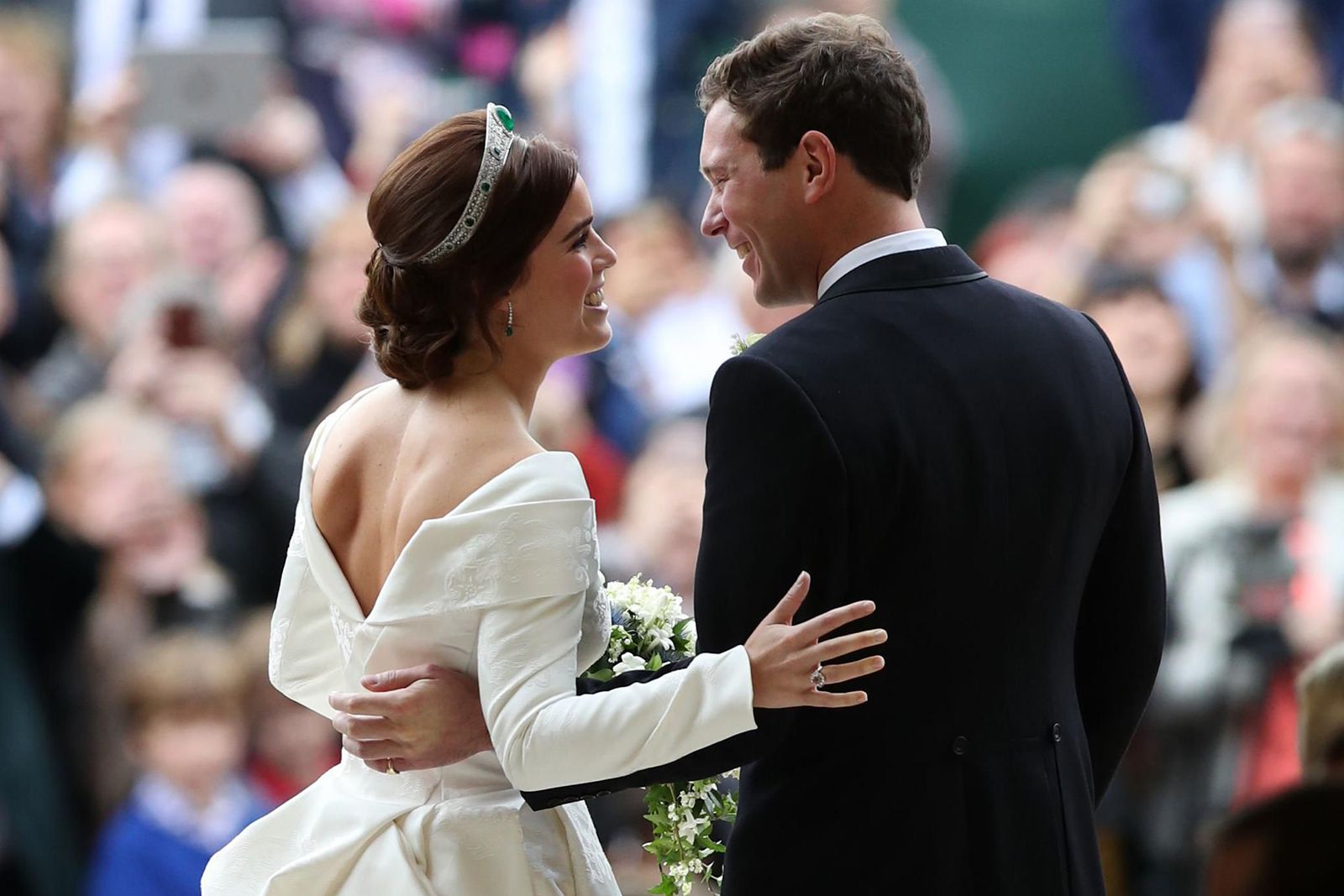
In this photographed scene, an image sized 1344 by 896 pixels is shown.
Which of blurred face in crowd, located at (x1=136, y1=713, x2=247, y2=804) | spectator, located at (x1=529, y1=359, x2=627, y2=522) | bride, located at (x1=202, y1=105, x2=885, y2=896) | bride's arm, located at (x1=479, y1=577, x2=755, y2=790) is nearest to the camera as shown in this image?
bride's arm, located at (x1=479, y1=577, x2=755, y2=790)

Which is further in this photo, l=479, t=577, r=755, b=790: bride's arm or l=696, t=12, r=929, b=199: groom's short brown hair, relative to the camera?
l=696, t=12, r=929, b=199: groom's short brown hair

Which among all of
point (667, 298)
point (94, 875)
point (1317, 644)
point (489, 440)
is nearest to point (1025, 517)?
point (489, 440)

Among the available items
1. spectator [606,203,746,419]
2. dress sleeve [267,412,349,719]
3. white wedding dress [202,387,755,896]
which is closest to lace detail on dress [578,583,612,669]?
white wedding dress [202,387,755,896]

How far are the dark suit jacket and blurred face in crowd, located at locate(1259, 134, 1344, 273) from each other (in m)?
4.64

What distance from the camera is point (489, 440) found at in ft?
8.71

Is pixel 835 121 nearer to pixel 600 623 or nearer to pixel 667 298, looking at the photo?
pixel 600 623

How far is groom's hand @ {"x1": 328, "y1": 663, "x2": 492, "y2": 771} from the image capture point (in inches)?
103

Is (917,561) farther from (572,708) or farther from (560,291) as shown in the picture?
(560,291)

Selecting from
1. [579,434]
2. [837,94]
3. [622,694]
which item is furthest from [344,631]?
[579,434]

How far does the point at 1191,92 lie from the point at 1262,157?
17.1 inches

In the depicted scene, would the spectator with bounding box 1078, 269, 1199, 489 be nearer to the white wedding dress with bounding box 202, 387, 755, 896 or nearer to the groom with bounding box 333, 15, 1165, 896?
the groom with bounding box 333, 15, 1165, 896

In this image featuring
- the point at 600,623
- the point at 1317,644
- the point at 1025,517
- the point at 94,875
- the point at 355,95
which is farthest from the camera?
the point at 355,95

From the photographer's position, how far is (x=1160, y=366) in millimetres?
6801

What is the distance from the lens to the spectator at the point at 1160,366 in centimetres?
678
